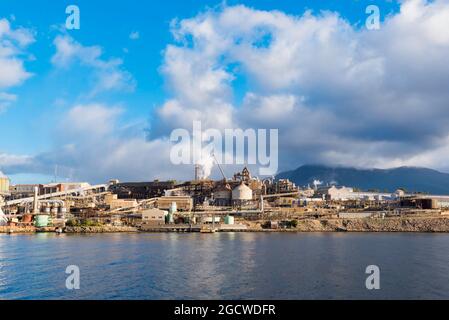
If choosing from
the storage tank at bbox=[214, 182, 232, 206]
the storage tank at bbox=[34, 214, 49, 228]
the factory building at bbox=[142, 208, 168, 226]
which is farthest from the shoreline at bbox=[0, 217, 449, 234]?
the storage tank at bbox=[214, 182, 232, 206]

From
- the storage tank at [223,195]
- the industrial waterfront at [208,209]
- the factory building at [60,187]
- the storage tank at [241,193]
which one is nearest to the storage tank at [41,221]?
the industrial waterfront at [208,209]

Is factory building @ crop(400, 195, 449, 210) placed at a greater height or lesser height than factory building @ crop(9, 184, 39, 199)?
lesser

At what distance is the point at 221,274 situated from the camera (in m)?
27.0

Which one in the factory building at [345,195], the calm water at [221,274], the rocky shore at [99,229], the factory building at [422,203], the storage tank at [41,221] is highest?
the factory building at [345,195]

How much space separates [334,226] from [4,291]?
6486 centimetres

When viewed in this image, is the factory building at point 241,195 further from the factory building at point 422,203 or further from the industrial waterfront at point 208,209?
the factory building at point 422,203

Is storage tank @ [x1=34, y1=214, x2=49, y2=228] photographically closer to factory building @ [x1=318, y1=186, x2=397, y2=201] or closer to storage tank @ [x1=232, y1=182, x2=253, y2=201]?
storage tank @ [x1=232, y1=182, x2=253, y2=201]

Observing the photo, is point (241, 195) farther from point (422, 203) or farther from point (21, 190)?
point (21, 190)

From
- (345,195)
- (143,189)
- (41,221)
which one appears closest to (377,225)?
(345,195)

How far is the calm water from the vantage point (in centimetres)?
2189

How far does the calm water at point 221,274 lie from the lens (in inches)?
862
